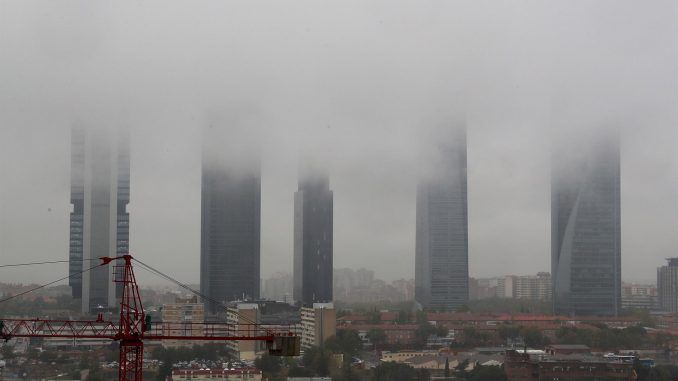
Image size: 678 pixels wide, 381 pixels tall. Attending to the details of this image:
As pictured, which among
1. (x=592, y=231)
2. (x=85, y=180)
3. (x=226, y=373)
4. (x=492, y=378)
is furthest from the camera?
(x=592, y=231)

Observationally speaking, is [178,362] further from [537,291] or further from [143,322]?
[537,291]

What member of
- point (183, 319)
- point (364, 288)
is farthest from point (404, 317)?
point (183, 319)

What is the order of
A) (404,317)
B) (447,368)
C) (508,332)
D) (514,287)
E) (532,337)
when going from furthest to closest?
1. (514,287)
2. (404,317)
3. (508,332)
4. (532,337)
5. (447,368)

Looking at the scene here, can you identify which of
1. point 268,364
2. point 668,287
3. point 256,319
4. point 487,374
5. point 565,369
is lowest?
point 487,374

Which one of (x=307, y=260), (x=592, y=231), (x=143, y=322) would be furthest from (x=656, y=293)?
(x=143, y=322)

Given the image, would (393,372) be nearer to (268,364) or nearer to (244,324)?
(268,364)
